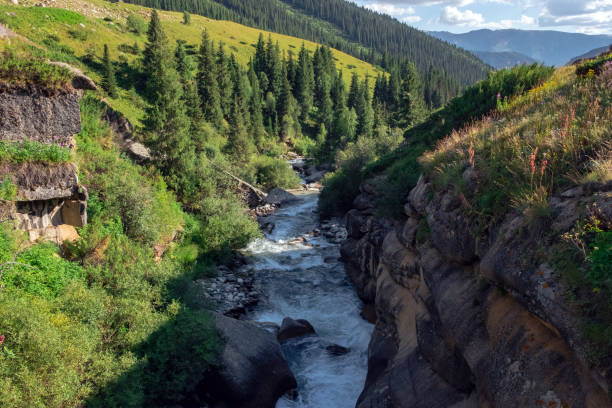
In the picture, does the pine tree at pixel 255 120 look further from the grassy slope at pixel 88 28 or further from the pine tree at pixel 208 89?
the grassy slope at pixel 88 28

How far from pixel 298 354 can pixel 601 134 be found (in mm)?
12160

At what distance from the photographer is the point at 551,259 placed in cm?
571

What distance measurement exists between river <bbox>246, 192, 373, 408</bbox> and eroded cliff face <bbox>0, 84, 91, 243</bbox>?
29.0 ft

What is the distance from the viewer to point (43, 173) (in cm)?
1311

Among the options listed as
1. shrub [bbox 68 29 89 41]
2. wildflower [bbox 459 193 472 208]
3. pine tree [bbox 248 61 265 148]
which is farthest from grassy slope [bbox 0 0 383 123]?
wildflower [bbox 459 193 472 208]

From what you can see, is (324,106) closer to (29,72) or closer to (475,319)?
(29,72)

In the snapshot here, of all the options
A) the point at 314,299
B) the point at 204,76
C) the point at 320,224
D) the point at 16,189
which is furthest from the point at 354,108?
the point at 16,189

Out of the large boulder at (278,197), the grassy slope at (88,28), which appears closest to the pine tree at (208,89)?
the grassy slope at (88,28)

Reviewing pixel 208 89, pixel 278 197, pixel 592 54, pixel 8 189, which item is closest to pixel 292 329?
pixel 8 189

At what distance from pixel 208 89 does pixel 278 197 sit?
89.2 feet

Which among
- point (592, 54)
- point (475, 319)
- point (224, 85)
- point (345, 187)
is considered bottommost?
point (345, 187)

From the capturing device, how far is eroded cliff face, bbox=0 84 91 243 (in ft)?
41.7

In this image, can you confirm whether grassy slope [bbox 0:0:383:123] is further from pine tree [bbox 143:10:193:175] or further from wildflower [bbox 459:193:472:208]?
wildflower [bbox 459:193:472:208]

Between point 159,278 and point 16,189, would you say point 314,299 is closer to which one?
point 159,278
